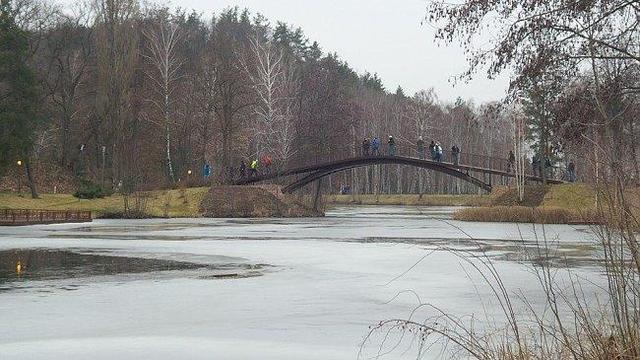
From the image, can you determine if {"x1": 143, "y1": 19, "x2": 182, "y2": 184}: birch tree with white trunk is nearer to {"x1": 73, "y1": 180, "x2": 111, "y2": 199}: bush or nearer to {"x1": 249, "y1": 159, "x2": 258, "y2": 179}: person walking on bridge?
{"x1": 249, "y1": 159, "x2": 258, "y2": 179}: person walking on bridge

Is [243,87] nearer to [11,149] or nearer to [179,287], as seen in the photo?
[11,149]

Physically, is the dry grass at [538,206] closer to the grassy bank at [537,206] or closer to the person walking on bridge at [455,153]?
the grassy bank at [537,206]

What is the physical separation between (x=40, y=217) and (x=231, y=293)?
32.7 m

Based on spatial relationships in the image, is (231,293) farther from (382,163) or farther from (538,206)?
(382,163)

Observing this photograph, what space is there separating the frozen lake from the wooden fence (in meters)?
14.3

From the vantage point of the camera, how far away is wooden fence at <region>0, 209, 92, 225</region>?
43.1 meters

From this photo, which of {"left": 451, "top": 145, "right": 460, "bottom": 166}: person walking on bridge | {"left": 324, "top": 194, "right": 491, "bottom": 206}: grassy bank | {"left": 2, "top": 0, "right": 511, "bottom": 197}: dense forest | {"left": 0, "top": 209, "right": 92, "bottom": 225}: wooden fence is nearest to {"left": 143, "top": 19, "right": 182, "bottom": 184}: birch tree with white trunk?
{"left": 2, "top": 0, "right": 511, "bottom": 197}: dense forest

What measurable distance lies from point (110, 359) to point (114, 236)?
2527cm

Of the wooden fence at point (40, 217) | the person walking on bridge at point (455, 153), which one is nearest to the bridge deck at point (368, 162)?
the person walking on bridge at point (455, 153)

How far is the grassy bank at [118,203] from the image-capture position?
5362 cm

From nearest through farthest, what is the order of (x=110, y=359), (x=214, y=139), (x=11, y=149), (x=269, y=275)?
(x=110, y=359) → (x=269, y=275) → (x=11, y=149) → (x=214, y=139)

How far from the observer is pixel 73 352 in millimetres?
10094

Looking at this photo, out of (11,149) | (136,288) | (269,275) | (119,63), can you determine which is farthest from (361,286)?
(119,63)

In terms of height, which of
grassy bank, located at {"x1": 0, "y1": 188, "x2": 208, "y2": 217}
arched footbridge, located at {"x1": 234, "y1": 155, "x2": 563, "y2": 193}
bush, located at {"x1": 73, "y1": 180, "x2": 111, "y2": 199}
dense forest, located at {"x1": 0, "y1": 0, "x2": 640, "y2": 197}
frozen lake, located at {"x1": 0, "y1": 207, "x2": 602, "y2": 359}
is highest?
dense forest, located at {"x1": 0, "y1": 0, "x2": 640, "y2": 197}
